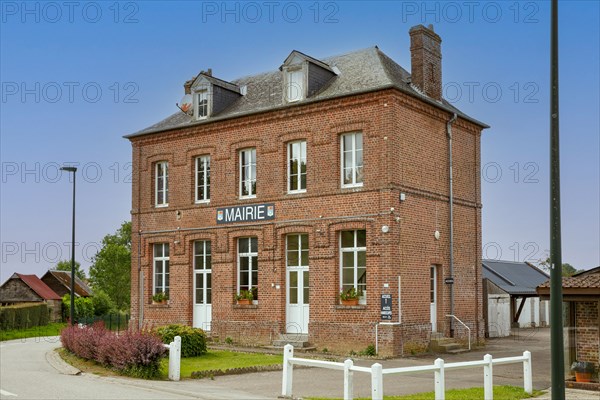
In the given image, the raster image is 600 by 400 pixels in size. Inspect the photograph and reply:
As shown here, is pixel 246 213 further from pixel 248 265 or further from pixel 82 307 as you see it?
pixel 82 307

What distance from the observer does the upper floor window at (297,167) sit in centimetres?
2480

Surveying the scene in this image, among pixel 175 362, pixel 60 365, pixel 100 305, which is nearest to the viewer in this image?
pixel 175 362

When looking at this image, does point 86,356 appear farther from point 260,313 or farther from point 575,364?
point 575,364

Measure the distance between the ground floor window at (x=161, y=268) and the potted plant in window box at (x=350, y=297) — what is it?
27.9ft

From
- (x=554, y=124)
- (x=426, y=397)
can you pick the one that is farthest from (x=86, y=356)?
(x=554, y=124)

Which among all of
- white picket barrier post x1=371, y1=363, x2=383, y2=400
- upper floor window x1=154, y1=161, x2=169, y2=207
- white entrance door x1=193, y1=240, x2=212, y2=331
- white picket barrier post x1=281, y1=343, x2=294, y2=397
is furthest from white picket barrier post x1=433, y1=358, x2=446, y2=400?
upper floor window x1=154, y1=161, x2=169, y2=207

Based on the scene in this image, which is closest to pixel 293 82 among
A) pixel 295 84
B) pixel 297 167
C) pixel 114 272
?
pixel 295 84

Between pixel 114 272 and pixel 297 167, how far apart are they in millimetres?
50229

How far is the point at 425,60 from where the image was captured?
82.7ft

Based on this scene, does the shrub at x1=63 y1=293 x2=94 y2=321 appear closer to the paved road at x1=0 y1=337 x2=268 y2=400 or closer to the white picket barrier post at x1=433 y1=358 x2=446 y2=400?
the paved road at x1=0 y1=337 x2=268 y2=400

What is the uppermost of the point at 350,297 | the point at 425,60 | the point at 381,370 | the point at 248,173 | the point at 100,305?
the point at 425,60

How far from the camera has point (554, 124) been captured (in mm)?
10883

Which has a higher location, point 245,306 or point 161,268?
point 161,268

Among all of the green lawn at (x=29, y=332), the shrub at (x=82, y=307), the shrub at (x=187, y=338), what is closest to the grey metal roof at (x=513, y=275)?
the shrub at (x=187, y=338)
